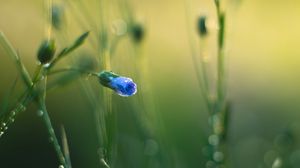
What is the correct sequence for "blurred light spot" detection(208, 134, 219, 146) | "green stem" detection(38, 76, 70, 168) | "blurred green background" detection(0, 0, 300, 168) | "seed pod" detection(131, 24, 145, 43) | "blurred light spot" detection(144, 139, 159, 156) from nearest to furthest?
"green stem" detection(38, 76, 70, 168)
"blurred light spot" detection(208, 134, 219, 146)
"blurred light spot" detection(144, 139, 159, 156)
"seed pod" detection(131, 24, 145, 43)
"blurred green background" detection(0, 0, 300, 168)

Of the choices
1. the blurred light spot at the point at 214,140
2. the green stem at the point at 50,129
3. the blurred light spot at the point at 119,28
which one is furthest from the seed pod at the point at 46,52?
the blurred light spot at the point at 119,28

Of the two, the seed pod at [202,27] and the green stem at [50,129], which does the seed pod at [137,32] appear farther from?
the green stem at [50,129]

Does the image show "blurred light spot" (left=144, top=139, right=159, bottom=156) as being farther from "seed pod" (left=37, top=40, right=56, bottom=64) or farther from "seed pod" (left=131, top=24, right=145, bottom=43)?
"seed pod" (left=37, top=40, right=56, bottom=64)

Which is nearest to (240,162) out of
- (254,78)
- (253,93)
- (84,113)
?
(84,113)

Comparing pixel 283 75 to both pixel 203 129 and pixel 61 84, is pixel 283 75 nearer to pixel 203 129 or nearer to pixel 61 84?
pixel 203 129

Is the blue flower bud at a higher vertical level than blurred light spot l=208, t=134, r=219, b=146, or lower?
higher

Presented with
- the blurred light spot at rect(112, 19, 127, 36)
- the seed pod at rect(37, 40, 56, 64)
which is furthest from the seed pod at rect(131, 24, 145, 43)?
the seed pod at rect(37, 40, 56, 64)
